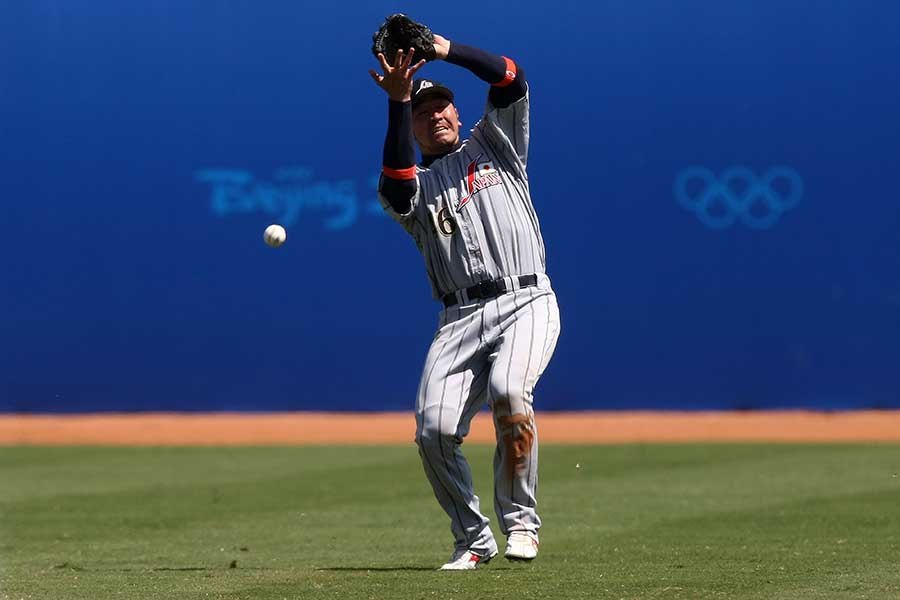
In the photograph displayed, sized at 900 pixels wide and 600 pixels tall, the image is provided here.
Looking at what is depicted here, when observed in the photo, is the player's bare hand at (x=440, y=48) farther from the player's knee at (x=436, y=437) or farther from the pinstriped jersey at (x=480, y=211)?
the player's knee at (x=436, y=437)

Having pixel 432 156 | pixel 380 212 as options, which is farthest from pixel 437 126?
pixel 380 212

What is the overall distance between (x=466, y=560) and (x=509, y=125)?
161cm

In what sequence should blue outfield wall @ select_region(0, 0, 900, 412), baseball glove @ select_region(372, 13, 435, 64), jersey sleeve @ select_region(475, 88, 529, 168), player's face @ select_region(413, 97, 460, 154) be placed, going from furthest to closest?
blue outfield wall @ select_region(0, 0, 900, 412), player's face @ select_region(413, 97, 460, 154), jersey sleeve @ select_region(475, 88, 529, 168), baseball glove @ select_region(372, 13, 435, 64)

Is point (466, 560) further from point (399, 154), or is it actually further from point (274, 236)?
point (274, 236)

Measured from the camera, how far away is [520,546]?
5.04 m

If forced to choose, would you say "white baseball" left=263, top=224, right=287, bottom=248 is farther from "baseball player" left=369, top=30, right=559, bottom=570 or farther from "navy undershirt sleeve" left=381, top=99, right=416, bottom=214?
"navy undershirt sleeve" left=381, top=99, right=416, bottom=214

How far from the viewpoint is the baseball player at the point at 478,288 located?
505 cm

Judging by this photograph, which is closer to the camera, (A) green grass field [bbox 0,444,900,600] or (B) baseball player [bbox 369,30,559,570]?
(A) green grass field [bbox 0,444,900,600]

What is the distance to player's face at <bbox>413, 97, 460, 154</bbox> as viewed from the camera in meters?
5.45

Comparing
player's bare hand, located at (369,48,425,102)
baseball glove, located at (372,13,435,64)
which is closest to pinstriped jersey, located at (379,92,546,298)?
player's bare hand, located at (369,48,425,102)

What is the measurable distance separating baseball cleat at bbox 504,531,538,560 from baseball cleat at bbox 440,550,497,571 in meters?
0.17

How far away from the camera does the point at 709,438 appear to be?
44.8ft

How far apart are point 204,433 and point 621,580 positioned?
35.9 ft

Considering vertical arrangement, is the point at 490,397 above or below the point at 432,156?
below
